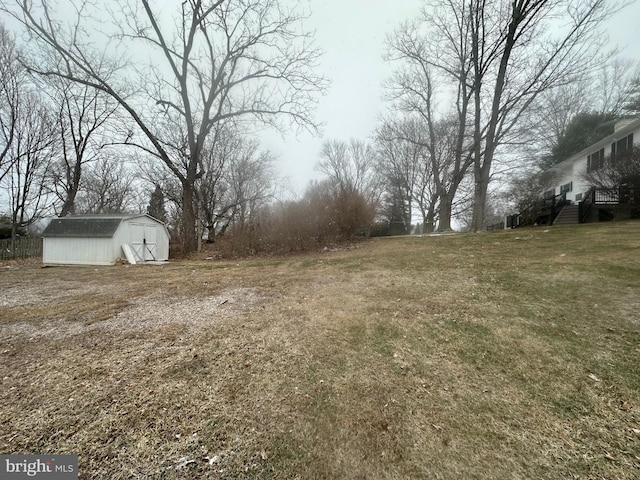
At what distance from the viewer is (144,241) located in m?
12.3

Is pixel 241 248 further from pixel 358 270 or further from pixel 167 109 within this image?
pixel 167 109

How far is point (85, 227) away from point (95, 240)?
3.45ft

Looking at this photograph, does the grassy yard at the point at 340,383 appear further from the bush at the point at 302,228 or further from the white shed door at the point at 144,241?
the white shed door at the point at 144,241

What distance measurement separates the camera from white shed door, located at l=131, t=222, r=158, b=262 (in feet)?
38.9

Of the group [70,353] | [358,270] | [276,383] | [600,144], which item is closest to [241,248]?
[358,270]

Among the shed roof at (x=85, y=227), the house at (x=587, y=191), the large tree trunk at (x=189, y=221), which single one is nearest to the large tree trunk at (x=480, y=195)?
the house at (x=587, y=191)

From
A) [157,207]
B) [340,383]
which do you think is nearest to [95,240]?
[340,383]

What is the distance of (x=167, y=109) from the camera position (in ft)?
45.2

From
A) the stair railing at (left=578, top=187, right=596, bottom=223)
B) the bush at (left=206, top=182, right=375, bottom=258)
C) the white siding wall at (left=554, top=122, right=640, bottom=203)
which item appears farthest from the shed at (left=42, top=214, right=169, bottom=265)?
the white siding wall at (left=554, top=122, right=640, bottom=203)

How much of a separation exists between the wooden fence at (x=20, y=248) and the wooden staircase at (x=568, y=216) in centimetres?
3151

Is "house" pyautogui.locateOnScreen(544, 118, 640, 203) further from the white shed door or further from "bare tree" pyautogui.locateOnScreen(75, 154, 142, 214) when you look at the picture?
"bare tree" pyautogui.locateOnScreen(75, 154, 142, 214)

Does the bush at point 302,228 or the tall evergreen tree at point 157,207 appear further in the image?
the tall evergreen tree at point 157,207

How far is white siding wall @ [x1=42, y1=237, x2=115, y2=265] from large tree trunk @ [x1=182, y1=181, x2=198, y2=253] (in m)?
3.45

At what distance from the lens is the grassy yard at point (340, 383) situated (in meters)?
1.46
